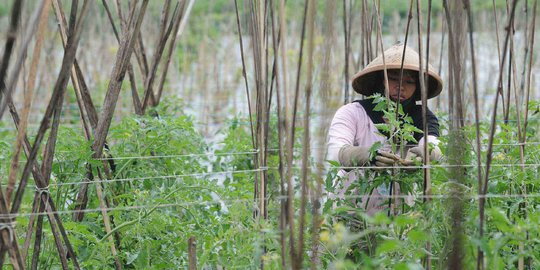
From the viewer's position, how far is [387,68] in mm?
2494

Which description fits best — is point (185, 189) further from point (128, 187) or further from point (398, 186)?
point (398, 186)

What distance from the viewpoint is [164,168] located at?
8.91 ft

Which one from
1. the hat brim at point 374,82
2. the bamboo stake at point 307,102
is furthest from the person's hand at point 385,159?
the bamboo stake at point 307,102

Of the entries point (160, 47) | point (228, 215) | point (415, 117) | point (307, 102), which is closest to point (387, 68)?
point (415, 117)

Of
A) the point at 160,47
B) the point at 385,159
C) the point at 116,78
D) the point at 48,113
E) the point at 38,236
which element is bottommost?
the point at 38,236

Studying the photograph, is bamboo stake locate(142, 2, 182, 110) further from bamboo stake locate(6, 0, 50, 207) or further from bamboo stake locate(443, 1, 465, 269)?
bamboo stake locate(443, 1, 465, 269)

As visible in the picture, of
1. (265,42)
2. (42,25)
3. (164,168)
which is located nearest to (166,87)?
(164,168)

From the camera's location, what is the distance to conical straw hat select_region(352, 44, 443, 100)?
8.13 ft

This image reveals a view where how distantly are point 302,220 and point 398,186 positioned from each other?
0.78 m

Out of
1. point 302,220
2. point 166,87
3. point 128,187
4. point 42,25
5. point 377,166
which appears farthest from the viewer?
point 166,87

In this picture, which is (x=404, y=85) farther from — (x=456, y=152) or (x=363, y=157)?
(x=456, y=152)

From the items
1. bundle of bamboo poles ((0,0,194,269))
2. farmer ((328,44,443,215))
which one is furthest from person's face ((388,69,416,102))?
bundle of bamboo poles ((0,0,194,269))

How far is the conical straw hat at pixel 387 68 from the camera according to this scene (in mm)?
2477

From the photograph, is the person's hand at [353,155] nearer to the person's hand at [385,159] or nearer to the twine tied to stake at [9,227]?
the person's hand at [385,159]
